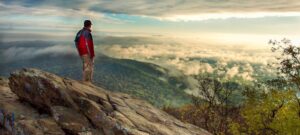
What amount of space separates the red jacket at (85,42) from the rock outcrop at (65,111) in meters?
2.64

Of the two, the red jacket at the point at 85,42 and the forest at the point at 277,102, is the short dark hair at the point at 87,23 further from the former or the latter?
the forest at the point at 277,102

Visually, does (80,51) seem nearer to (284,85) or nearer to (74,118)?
(74,118)

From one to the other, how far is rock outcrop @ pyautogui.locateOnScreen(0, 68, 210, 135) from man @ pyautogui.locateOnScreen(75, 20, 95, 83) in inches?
95.9

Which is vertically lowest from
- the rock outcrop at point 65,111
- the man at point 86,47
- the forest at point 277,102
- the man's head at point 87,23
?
the forest at point 277,102

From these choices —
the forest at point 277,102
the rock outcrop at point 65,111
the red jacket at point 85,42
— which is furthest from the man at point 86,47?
the forest at point 277,102

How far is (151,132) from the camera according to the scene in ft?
79.6

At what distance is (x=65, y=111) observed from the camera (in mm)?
23656

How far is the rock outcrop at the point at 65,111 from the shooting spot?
23047 millimetres

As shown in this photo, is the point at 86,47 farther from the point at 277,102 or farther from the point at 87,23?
the point at 277,102

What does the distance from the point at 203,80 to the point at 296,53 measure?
23.1 m

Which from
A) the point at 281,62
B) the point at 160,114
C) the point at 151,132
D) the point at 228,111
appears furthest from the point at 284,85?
the point at 151,132

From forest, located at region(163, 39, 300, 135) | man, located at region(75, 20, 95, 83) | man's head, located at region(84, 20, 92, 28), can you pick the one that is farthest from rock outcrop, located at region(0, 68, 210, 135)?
forest, located at region(163, 39, 300, 135)

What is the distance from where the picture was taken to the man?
92.4 ft

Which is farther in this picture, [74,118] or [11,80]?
[11,80]
